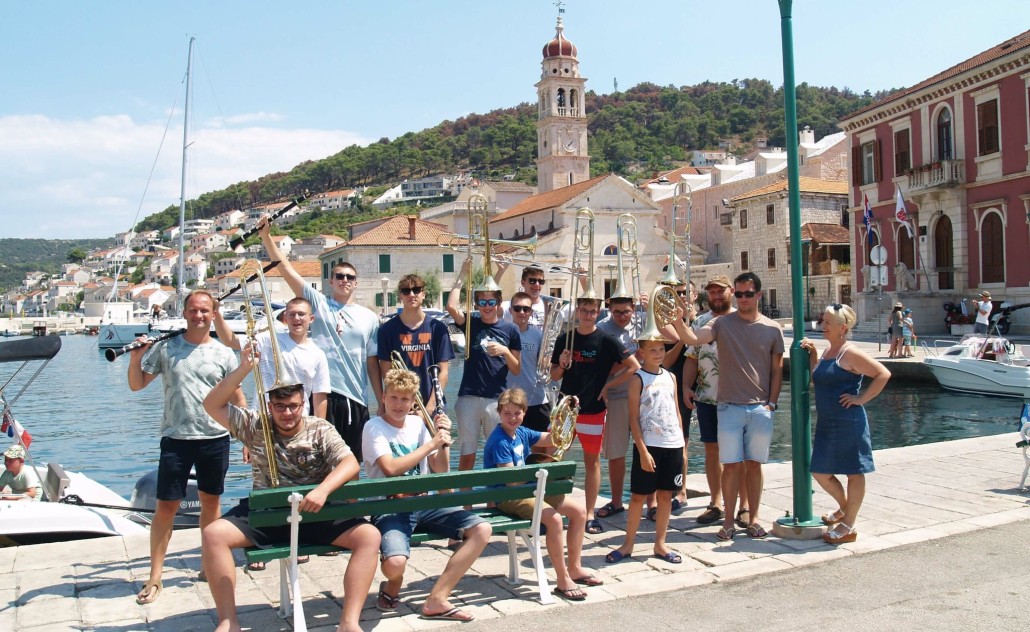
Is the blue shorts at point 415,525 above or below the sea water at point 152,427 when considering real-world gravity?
above

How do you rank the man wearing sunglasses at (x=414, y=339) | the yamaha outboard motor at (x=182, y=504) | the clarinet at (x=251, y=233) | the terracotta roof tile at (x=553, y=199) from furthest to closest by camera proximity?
the terracotta roof tile at (x=553, y=199) → the yamaha outboard motor at (x=182, y=504) → the man wearing sunglasses at (x=414, y=339) → the clarinet at (x=251, y=233)

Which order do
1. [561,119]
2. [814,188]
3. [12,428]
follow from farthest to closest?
[561,119] < [814,188] < [12,428]

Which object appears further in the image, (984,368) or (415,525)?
(984,368)

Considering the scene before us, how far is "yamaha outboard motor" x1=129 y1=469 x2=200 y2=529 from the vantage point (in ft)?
29.0

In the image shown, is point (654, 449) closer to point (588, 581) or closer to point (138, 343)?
point (588, 581)

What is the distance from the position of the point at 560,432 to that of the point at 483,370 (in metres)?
1.11

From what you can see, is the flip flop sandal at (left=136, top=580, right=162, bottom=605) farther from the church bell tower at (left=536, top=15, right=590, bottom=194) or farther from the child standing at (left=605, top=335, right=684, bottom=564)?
the church bell tower at (left=536, top=15, right=590, bottom=194)

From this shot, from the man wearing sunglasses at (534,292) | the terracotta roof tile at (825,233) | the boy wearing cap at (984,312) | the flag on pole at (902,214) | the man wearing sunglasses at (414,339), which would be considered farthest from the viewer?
the terracotta roof tile at (825,233)

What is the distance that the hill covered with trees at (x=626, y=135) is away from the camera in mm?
145375

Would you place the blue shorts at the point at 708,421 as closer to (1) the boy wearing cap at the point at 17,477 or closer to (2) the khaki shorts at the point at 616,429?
(2) the khaki shorts at the point at 616,429

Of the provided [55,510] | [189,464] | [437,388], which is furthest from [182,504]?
[437,388]

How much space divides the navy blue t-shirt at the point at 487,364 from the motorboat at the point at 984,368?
57.3ft

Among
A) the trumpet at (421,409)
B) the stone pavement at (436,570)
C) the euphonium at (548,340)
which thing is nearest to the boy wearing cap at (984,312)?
the stone pavement at (436,570)

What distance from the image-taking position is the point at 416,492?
4.66 metres
